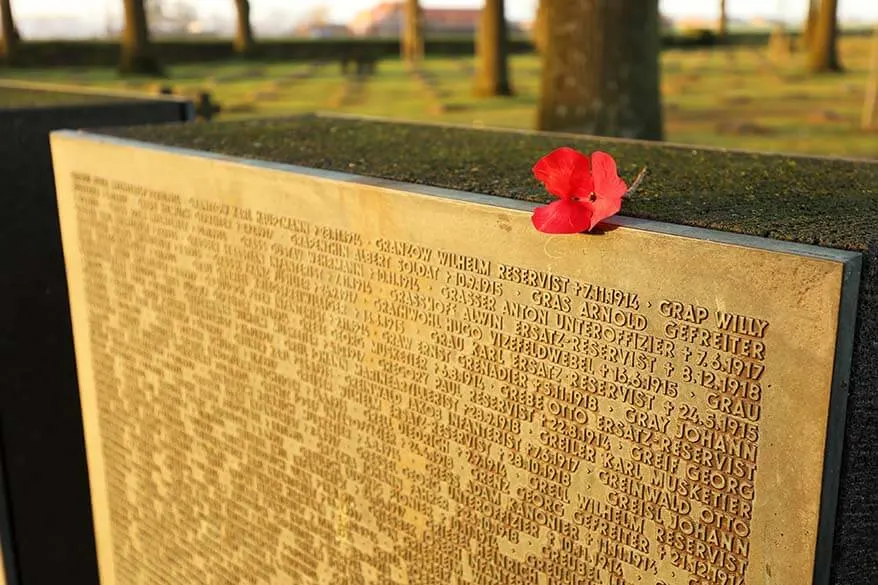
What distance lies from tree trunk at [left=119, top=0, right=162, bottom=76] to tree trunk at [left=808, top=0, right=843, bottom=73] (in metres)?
14.9

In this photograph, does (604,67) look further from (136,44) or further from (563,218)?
(136,44)

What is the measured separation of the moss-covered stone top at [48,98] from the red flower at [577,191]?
312 cm

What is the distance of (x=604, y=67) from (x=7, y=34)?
24.7 meters

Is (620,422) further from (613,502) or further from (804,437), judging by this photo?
(804,437)

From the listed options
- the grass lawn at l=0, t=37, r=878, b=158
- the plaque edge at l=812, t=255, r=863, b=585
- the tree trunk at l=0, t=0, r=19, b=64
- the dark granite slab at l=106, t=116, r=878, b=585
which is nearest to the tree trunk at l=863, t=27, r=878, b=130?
the grass lawn at l=0, t=37, r=878, b=158

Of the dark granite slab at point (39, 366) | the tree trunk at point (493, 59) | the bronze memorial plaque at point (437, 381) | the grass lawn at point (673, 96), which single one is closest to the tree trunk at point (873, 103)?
the grass lawn at point (673, 96)

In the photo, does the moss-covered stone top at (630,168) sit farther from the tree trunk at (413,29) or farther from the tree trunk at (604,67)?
the tree trunk at (413,29)

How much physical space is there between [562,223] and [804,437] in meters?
0.58

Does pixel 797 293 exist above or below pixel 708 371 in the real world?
above

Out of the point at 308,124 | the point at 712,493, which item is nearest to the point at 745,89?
the point at 308,124

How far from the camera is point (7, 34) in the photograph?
2700cm

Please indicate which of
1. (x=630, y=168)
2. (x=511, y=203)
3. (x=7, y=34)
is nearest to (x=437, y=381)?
(x=511, y=203)

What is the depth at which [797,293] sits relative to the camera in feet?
5.20

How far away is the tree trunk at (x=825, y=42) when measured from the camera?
61.5ft
